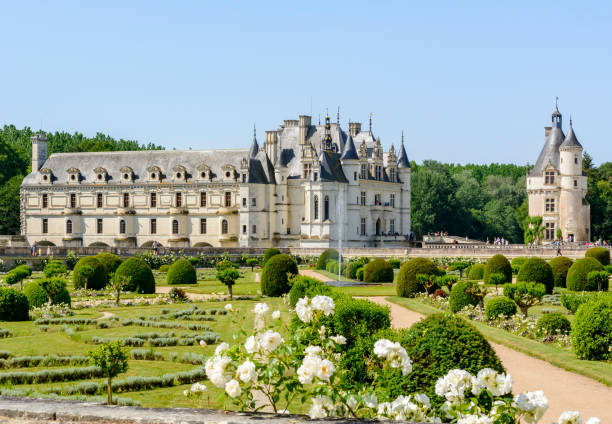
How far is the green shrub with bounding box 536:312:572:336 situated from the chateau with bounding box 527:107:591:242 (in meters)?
48.4

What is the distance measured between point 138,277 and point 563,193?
143 feet

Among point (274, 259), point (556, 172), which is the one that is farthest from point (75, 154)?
point (274, 259)

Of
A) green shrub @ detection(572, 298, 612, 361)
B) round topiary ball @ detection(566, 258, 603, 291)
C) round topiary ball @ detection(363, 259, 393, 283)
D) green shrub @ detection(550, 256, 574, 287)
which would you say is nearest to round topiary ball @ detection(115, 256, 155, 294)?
round topiary ball @ detection(363, 259, 393, 283)

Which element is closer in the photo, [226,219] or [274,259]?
[274,259]

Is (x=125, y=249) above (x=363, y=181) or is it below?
below

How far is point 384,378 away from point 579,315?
739 centimetres

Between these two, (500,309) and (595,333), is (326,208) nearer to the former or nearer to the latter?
(500,309)

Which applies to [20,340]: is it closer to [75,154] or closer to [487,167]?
[75,154]

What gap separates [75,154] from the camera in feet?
228

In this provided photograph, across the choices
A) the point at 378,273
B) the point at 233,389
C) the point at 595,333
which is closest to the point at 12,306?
the point at 595,333

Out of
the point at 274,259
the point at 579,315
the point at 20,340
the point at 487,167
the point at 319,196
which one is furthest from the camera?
the point at 487,167

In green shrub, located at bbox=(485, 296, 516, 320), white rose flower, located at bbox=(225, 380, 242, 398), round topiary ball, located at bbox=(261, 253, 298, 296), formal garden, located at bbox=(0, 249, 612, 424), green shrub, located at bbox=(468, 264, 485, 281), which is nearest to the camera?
white rose flower, located at bbox=(225, 380, 242, 398)

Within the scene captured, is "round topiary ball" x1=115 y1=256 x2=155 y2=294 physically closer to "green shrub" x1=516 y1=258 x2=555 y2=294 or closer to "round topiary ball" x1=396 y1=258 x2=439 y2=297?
"round topiary ball" x1=396 y1=258 x2=439 y2=297

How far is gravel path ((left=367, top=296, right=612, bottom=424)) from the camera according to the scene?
1047cm
